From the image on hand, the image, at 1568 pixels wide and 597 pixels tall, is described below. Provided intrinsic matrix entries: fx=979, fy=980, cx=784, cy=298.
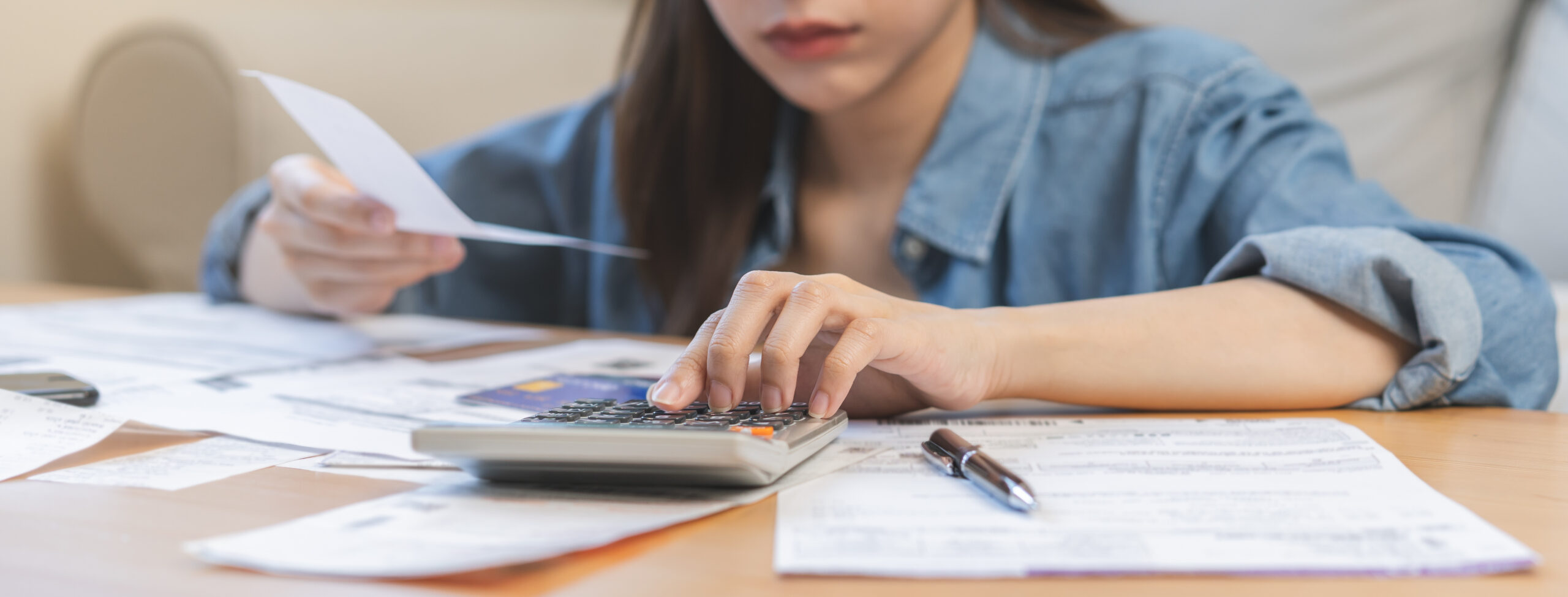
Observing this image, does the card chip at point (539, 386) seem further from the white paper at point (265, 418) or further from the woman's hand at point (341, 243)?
the woman's hand at point (341, 243)

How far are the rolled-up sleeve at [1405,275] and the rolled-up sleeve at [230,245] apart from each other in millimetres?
839

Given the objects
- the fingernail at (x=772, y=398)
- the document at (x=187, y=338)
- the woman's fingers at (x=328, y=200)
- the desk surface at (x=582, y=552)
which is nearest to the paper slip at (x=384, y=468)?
the desk surface at (x=582, y=552)

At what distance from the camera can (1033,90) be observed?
0.81 meters

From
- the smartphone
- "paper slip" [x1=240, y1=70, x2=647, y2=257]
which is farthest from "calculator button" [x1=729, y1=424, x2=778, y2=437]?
the smartphone

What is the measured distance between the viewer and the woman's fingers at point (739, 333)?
0.38m

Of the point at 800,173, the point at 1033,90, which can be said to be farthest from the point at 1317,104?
the point at 800,173

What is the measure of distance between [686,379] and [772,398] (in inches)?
1.3

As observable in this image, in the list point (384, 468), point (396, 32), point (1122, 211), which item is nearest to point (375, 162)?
point (384, 468)

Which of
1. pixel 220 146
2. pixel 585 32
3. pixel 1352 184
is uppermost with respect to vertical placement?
pixel 585 32

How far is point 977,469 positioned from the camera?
13.0 inches

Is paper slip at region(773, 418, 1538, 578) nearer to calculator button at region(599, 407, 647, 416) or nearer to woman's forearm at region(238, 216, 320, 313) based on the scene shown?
calculator button at region(599, 407, 647, 416)

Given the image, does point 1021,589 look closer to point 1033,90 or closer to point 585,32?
point 1033,90

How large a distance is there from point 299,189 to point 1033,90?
0.58 meters

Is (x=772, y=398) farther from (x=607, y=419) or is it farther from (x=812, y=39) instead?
(x=812, y=39)
